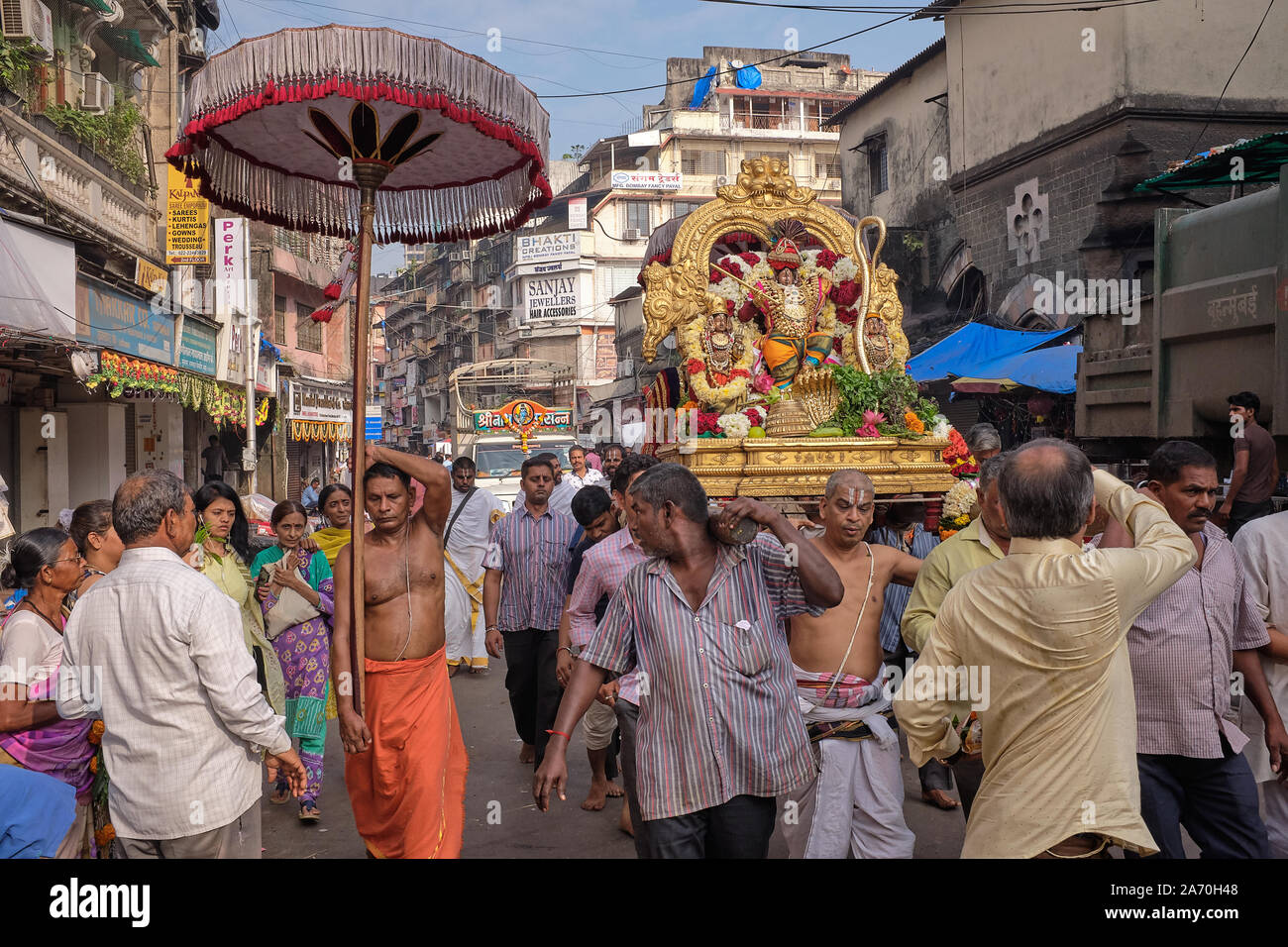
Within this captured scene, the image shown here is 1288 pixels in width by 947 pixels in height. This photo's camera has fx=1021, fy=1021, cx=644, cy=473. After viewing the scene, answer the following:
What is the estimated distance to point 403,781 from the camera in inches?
174

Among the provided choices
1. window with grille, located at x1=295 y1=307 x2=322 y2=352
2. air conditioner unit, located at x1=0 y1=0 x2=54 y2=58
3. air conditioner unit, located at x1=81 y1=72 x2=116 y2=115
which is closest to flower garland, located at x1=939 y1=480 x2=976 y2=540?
air conditioner unit, located at x1=0 y1=0 x2=54 y2=58

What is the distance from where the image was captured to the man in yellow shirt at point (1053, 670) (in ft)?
8.52

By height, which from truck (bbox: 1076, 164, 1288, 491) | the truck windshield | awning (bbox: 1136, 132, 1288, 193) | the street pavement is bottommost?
the street pavement

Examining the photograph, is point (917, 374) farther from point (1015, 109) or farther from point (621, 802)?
point (621, 802)

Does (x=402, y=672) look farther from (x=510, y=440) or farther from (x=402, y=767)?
(x=510, y=440)

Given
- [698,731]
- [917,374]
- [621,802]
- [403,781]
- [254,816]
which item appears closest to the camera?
[698,731]

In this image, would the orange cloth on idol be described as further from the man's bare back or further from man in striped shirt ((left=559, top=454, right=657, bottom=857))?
the man's bare back

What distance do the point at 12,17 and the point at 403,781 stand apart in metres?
10.2

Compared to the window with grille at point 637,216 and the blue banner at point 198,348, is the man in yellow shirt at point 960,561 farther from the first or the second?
the window with grille at point 637,216

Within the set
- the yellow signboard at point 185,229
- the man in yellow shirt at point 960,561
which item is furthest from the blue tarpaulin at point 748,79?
the man in yellow shirt at point 960,561

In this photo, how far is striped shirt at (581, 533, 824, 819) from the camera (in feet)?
10.6

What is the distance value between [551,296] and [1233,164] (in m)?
45.2

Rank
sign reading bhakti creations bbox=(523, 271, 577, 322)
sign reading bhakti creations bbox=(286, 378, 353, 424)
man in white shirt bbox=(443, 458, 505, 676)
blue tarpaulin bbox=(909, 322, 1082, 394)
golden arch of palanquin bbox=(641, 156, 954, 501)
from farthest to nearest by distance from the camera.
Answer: sign reading bhakti creations bbox=(523, 271, 577, 322), sign reading bhakti creations bbox=(286, 378, 353, 424), blue tarpaulin bbox=(909, 322, 1082, 394), man in white shirt bbox=(443, 458, 505, 676), golden arch of palanquin bbox=(641, 156, 954, 501)
